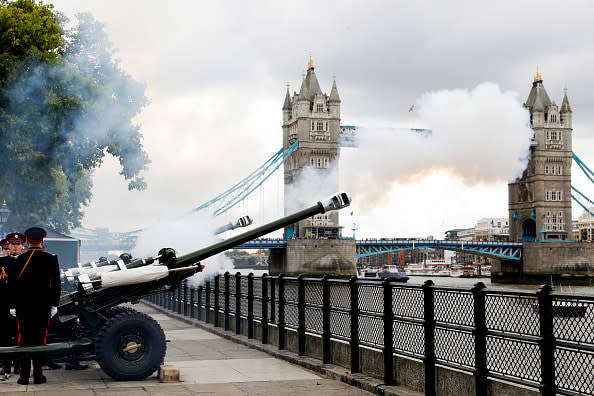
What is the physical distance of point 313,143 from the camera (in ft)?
367

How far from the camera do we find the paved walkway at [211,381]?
9.38 m

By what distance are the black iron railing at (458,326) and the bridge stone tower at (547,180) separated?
113500mm

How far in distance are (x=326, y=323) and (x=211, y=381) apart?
6.72ft

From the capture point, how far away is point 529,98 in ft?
439

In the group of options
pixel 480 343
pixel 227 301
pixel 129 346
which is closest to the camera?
pixel 480 343

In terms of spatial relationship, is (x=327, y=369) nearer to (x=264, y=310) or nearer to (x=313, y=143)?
(x=264, y=310)

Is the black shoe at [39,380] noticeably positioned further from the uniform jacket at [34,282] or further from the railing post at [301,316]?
the railing post at [301,316]

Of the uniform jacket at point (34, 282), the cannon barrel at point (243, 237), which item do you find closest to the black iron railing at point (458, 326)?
the cannon barrel at point (243, 237)

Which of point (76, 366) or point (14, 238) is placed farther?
point (76, 366)

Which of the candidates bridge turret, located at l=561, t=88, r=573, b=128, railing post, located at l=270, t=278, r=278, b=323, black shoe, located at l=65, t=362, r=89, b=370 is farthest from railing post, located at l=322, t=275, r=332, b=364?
bridge turret, located at l=561, t=88, r=573, b=128

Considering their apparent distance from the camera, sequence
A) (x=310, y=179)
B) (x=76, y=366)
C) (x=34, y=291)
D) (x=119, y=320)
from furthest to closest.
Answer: (x=310, y=179) → (x=76, y=366) → (x=119, y=320) → (x=34, y=291)

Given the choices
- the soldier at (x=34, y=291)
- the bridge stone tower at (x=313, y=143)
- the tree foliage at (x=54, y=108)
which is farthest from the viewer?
the bridge stone tower at (x=313, y=143)

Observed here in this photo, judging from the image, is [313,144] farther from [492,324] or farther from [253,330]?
[492,324]

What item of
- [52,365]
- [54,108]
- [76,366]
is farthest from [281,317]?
[54,108]
